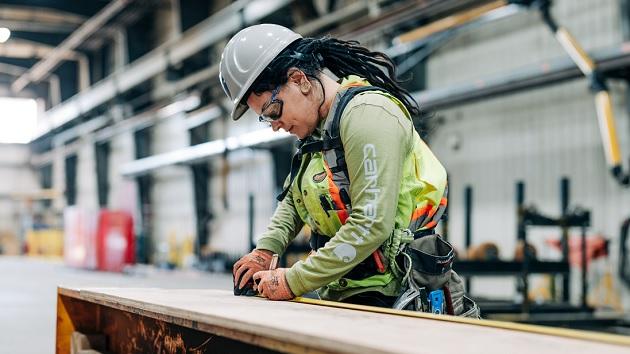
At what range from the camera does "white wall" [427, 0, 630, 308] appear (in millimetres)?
7457

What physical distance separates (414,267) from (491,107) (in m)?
6.83

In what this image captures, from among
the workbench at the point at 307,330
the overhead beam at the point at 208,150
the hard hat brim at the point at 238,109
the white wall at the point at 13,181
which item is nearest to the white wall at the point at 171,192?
the overhead beam at the point at 208,150

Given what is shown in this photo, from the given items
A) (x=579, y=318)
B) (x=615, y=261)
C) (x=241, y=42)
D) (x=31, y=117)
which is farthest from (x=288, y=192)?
(x=31, y=117)

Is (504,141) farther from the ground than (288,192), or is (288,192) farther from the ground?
(504,141)

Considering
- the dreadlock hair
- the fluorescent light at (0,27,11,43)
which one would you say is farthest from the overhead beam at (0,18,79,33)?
the dreadlock hair

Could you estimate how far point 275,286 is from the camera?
2.40m

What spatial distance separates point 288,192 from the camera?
2.81m

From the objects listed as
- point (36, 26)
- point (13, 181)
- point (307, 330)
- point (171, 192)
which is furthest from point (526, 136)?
point (13, 181)

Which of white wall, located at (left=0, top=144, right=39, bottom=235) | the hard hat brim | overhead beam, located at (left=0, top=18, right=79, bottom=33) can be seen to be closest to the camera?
the hard hat brim

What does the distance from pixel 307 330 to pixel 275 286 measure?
854 millimetres

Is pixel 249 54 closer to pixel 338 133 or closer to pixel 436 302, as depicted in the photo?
pixel 338 133

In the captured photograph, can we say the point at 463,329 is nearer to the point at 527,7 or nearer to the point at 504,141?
the point at 527,7

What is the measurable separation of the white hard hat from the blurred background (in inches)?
22.0

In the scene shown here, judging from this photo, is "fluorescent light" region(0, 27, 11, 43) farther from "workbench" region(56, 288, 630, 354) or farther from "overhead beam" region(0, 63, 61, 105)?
"workbench" region(56, 288, 630, 354)
